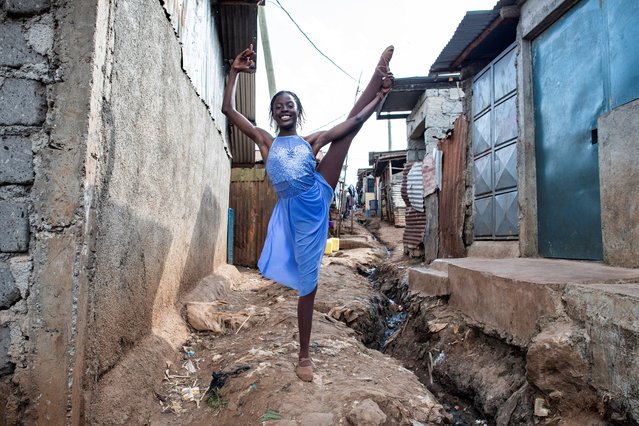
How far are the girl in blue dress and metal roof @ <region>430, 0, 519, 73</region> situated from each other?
322 centimetres

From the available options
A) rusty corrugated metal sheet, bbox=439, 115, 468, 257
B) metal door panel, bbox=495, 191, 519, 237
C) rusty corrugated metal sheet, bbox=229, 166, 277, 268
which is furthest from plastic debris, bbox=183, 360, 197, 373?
rusty corrugated metal sheet, bbox=229, 166, 277, 268

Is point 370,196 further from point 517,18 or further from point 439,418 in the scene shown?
point 439,418

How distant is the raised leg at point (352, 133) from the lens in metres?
2.40

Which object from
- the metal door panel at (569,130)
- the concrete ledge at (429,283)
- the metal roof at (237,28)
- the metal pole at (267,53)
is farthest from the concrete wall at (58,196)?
the metal pole at (267,53)

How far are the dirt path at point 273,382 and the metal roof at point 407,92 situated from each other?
4.58m

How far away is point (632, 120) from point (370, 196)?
1054 inches

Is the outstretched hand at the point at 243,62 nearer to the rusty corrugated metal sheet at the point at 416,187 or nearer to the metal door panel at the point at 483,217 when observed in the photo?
the metal door panel at the point at 483,217

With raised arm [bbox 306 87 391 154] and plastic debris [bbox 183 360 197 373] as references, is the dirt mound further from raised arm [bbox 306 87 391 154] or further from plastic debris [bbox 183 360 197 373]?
raised arm [bbox 306 87 391 154]

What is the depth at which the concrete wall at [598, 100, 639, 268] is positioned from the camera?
2904 millimetres

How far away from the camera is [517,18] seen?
484 cm

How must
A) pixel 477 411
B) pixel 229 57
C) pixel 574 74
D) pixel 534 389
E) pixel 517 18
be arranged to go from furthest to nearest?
pixel 229 57 < pixel 517 18 < pixel 574 74 < pixel 477 411 < pixel 534 389

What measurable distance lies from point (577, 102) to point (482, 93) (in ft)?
7.11

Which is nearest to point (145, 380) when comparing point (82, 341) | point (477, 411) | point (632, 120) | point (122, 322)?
point (122, 322)

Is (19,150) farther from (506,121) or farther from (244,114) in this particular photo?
(244,114)
